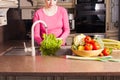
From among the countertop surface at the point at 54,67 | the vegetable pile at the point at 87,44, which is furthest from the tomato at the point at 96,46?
the countertop surface at the point at 54,67

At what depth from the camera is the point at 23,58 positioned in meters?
2.15

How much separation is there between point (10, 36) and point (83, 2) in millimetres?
1150

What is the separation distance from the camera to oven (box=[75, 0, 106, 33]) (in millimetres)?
3872

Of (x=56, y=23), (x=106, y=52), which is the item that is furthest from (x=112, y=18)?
(x=106, y=52)

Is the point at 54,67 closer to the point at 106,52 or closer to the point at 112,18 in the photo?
the point at 106,52

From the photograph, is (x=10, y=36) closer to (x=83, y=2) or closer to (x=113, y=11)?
(x=83, y=2)

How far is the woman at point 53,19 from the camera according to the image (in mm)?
2715

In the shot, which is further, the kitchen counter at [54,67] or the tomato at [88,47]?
the tomato at [88,47]

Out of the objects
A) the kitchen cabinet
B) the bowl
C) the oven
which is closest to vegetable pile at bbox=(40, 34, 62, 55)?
the bowl

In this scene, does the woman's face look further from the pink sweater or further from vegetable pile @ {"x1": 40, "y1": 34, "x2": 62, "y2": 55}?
vegetable pile @ {"x1": 40, "y1": 34, "x2": 62, "y2": 55}

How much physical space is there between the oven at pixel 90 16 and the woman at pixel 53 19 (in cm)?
112

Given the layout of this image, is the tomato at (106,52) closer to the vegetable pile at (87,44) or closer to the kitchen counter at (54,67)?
the vegetable pile at (87,44)

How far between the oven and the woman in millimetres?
1119

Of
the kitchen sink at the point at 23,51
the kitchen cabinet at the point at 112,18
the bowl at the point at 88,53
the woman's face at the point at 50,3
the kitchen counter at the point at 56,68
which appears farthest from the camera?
the kitchen cabinet at the point at 112,18
